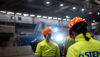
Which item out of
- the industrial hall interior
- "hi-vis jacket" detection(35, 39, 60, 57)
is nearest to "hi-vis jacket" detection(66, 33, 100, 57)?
the industrial hall interior

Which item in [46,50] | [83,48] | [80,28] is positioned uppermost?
[80,28]

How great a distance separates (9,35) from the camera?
15.4m

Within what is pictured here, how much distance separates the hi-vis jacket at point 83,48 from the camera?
1114mm

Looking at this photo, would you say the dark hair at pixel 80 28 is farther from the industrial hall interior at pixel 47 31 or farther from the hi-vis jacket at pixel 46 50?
the hi-vis jacket at pixel 46 50

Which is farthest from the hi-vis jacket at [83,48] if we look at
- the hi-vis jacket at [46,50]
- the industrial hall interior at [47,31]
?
the hi-vis jacket at [46,50]

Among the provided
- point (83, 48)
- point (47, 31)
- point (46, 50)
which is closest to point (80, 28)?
point (83, 48)

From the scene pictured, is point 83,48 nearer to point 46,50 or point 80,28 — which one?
point 80,28

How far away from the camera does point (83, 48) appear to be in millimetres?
1142

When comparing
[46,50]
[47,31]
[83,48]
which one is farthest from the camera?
[47,31]

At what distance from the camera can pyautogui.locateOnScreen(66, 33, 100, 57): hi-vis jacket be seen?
1.11 meters

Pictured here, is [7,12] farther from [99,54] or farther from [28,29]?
[99,54]

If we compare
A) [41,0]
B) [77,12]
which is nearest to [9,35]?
[41,0]

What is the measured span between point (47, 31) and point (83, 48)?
7.19 ft

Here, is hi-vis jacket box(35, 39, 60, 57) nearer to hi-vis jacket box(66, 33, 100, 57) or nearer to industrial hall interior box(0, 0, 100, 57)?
industrial hall interior box(0, 0, 100, 57)
